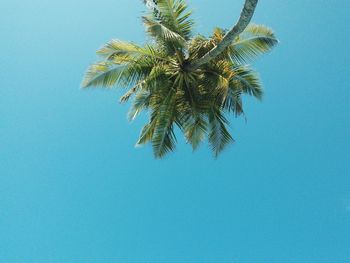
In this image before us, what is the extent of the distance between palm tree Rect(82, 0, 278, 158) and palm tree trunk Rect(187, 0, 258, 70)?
0.09m

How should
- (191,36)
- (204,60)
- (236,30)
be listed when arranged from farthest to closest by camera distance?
(191,36), (204,60), (236,30)

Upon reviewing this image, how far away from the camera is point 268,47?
2058cm

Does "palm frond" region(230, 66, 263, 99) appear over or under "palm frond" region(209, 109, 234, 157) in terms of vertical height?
over

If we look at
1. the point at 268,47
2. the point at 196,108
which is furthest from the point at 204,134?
the point at 268,47

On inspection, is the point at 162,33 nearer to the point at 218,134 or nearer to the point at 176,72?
the point at 176,72

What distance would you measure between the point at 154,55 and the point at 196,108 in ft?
8.10

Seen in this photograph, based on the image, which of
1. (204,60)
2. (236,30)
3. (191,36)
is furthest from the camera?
(191,36)

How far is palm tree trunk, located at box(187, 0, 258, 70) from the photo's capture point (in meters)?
15.9

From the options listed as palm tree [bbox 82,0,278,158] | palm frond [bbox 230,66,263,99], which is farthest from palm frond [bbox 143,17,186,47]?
palm frond [bbox 230,66,263,99]

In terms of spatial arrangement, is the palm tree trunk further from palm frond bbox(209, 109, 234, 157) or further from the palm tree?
palm frond bbox(209, 109, 234, 157)

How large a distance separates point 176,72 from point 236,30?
12.8ft

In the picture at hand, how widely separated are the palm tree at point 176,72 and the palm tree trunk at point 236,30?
0.30 feet

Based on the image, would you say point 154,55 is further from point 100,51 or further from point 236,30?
point 236,30

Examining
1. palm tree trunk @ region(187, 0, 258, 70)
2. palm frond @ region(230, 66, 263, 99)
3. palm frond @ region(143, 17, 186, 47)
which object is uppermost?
palm frond @ region(230, 66, 263, 99)
